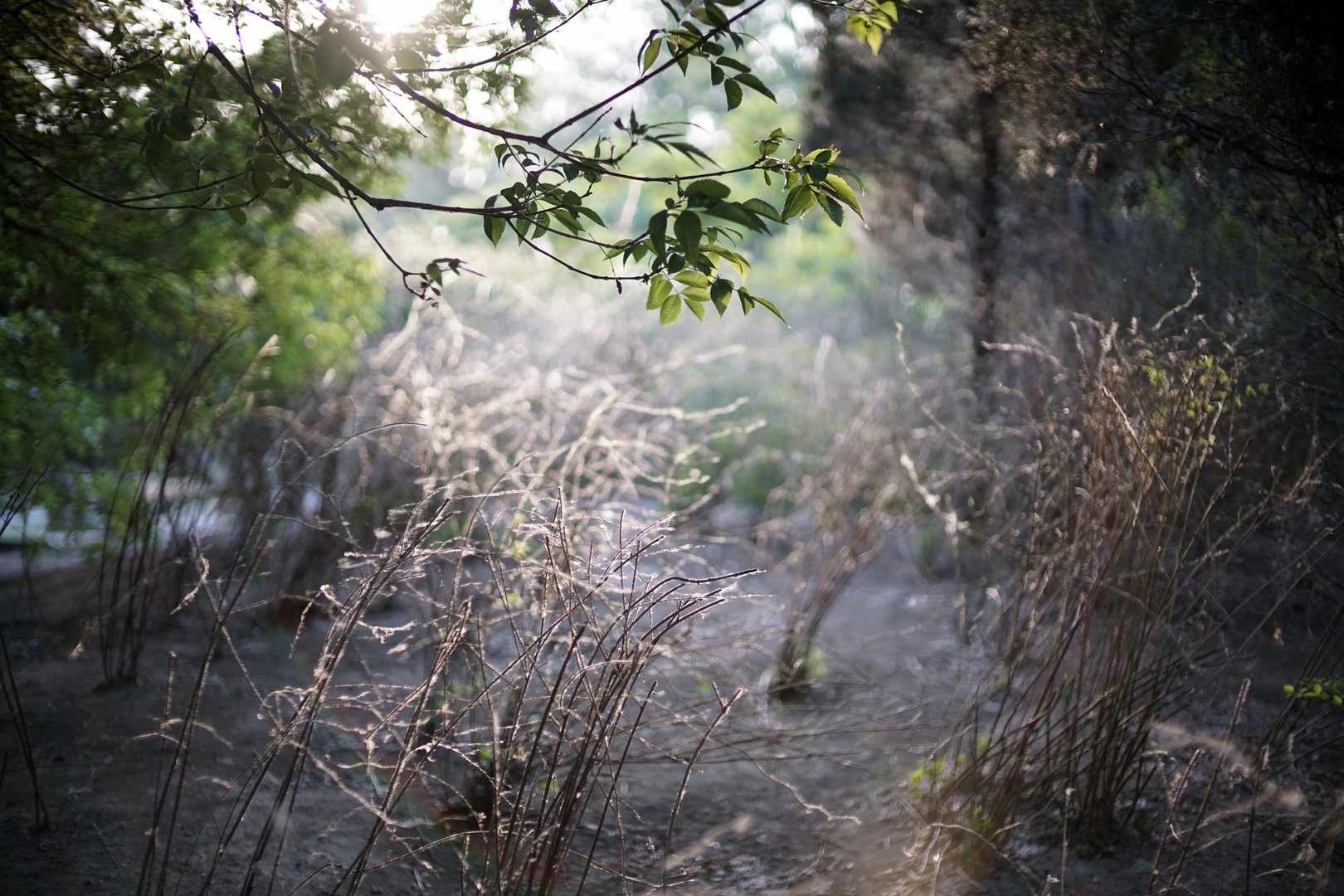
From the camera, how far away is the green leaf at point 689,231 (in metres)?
1.61

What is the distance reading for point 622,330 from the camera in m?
9.34

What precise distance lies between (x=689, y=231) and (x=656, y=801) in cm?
228

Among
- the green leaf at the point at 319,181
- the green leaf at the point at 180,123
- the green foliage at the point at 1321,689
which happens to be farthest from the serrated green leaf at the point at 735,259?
the green foliage at the point at 1321,689

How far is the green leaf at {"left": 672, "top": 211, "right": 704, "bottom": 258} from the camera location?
1.61 m

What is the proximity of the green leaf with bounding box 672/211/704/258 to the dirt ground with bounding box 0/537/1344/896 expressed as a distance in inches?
47.8

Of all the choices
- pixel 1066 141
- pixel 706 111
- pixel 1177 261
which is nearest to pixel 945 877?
pixel 1177 261

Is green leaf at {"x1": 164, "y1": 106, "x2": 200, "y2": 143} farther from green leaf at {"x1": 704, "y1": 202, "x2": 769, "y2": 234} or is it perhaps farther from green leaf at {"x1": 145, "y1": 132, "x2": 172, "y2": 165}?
green leaf at {"x1": 704, "y1": 202, "x2": 769, "y2": 234}

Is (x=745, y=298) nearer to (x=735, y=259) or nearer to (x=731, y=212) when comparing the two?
(x=735, y=259)

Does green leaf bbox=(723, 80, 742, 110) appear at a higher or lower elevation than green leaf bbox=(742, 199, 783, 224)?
higher

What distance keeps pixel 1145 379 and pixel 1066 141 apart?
1219 mm

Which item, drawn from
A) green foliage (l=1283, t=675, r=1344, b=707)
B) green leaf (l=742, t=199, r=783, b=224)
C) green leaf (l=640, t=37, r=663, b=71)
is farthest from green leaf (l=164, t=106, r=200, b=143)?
green foliage (l=1283, t=675, r=1344, b=707)

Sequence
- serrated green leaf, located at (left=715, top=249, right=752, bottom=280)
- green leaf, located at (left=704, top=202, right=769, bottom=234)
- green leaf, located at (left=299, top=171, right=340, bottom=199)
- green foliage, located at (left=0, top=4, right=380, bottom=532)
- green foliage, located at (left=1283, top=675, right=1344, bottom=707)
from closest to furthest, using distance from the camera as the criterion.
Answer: green leaf, located at (left=704, top=202, right=769, bottom=234) < serrated green leaf, located at (left=715, top=249, right=752, bottom=280) < green leaf, located at (left=299, top=171, right=340, bottom=199) < green foliage, located at (left=0, top=4, right=380, bottom=532) < green foliage, located at (left=1283, top=675, right=1344, bottom=707)

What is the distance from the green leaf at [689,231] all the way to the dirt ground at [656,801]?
121 cm

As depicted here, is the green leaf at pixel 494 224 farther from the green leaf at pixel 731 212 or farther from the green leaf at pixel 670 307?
the green leaf at pixel 731 212
